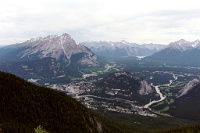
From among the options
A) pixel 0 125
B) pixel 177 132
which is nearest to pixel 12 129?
pixel 0 125

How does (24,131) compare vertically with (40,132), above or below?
below

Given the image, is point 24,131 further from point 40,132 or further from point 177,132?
point 177,132

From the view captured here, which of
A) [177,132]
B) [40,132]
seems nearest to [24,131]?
[40,132]

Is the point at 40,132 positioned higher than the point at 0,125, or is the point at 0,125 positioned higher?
the point at 40,132

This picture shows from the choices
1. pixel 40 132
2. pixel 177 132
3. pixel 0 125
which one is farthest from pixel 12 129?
pixel 177 132

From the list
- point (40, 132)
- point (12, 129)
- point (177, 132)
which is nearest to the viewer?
point (40, 132)

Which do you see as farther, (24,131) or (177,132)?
(24,131)

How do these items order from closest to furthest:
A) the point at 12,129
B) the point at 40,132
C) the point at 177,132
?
the point at 40,132
the point at 177,132
the point at 12,129

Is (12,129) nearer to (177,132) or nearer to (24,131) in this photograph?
(24,131)

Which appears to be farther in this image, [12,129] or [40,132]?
[12,129]
